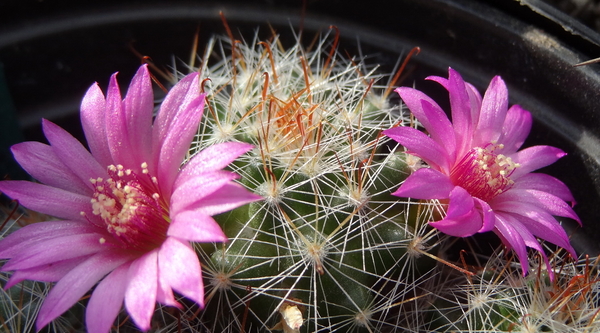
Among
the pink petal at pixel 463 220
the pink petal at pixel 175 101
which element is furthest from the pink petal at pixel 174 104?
the pink petal at pixel 463 220

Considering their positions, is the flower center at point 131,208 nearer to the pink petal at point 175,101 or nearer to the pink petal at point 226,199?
the pink petal at point 175,101

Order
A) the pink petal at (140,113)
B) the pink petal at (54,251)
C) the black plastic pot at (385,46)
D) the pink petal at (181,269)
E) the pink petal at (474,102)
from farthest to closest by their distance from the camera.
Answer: the black plastic pot at (385,46) → the pink petal at (474,102) → the pink petal at (140,113) → the pink petal at (54,251) → the pink petal at (181,269)

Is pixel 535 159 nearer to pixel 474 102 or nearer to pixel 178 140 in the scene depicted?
pixel 474 102

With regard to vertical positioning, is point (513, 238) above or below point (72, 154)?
above

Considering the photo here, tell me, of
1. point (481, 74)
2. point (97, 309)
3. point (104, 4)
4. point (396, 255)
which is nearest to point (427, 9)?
point (481, 74)

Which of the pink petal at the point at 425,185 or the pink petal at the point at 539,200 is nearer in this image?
the pink petal at the point at 425,185

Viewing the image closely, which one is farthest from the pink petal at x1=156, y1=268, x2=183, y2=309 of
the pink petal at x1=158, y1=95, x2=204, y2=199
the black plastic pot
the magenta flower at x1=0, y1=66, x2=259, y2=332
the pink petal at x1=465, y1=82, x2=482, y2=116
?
the black plastic pot

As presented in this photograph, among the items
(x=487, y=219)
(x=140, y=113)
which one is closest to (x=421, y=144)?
(x=487, y=219)
